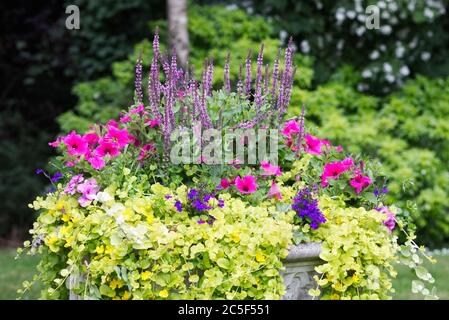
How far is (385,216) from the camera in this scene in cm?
287

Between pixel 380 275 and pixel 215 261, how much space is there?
28.6 inches

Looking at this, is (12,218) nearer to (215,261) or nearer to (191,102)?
(191,102)

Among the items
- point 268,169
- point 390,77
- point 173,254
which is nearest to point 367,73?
point 390,77

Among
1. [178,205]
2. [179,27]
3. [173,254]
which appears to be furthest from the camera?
[179,27]

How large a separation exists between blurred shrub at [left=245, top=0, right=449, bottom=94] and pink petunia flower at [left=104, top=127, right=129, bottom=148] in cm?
374

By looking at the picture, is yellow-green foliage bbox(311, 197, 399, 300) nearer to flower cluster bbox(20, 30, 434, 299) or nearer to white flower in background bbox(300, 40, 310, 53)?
flower cluster bbox(20, 30, 434, 299)

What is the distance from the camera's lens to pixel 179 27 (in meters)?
5.94

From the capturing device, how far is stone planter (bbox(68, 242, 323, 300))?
2.74 m

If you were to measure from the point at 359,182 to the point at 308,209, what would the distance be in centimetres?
35

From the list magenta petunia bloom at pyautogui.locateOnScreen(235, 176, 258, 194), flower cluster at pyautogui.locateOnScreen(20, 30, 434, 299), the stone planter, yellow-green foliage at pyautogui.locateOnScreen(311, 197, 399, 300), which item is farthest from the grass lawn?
magenta petunia bloom at pyautogui.locateOnScreen(235, 176, 258, 194)

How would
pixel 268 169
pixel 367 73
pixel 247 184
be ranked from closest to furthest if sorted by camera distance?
pixel 247 184 < pixel 268 169 < pixel 367 73

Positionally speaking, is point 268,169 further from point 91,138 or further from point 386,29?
point 386,29

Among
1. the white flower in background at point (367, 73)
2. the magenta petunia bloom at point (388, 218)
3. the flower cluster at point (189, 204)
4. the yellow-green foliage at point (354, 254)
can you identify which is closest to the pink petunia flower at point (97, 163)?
the flower cluster at point (189, 204)

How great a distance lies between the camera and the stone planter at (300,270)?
2.74m
